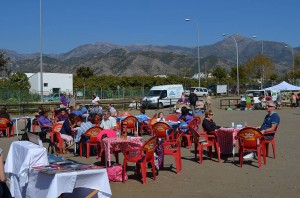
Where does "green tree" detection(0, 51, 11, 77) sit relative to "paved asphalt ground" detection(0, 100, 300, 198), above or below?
above

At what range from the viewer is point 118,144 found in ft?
30.6

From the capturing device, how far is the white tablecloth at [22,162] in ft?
21.4

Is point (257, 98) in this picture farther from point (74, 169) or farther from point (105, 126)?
point (74, 169)

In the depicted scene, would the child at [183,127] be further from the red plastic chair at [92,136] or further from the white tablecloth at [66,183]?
the white tablecloth at [66,183]

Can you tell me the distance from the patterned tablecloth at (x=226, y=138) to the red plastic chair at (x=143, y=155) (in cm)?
287

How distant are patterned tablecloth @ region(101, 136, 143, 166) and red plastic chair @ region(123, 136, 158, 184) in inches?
6.7

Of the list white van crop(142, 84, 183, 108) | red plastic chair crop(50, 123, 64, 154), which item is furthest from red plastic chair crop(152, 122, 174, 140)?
white van crop(142, 84, 183, 108)

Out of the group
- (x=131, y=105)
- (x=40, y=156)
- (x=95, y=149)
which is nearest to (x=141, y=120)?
(x=95, y=149)

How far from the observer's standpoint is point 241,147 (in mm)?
10148

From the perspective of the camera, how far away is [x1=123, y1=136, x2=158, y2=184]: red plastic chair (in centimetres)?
860

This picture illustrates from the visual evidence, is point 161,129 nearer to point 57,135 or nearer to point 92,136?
point 92,136

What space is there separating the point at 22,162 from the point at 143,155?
2746 millimetres

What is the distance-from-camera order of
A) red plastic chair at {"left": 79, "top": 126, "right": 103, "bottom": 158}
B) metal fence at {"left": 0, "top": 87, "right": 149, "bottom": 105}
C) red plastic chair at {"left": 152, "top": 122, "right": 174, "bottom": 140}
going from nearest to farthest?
red plastic chair at {"left": 79, "top": 126, "right": 103, "bottom": 158}, red plastic chair at {"left": 152, "top": 122, "right": 174, "bottom": 140}, metal fence at {"left": 0, "top": 87, "right": 149, "bottom": 105}

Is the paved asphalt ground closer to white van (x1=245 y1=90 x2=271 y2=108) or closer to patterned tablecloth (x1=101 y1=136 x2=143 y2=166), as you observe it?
patterned tablecloth (x1=101 y1=136 x2=143 y2=166)
